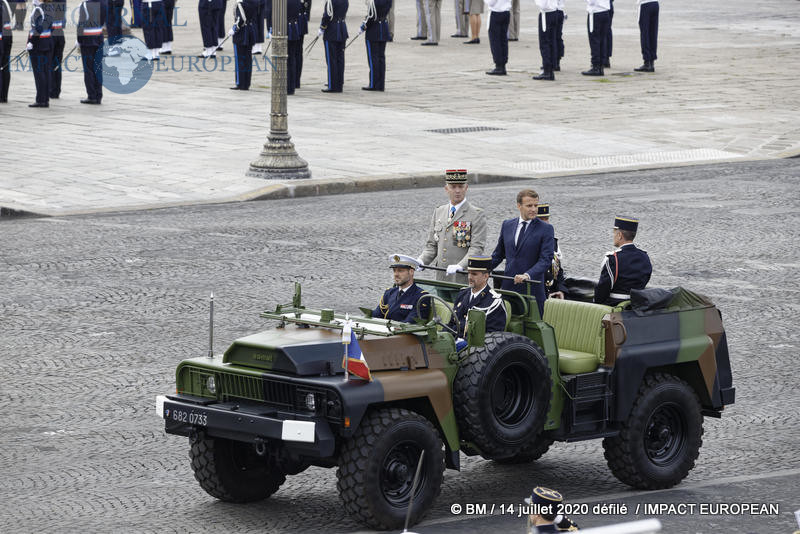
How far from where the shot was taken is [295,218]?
18.9 m

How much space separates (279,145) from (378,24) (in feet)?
34.2

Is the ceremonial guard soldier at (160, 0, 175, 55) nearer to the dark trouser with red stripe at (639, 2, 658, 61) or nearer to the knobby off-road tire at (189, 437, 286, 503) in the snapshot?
the dark trouser with red stripe at (639, 2, 658, 61)

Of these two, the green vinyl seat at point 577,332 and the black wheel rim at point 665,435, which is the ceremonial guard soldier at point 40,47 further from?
the black wheel rim at point 665,435

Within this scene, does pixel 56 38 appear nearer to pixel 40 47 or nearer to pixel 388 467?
pixel 40 47

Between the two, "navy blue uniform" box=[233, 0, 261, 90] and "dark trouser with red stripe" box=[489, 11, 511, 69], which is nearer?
"navy blue uniform" box=[233, 0, 261, 90]

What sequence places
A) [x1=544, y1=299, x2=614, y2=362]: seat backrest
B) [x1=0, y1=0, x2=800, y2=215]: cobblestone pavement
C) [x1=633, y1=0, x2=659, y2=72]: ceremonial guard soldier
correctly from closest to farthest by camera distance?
[x1=544, y1=299, x2=614, y2=362]: seat backrest
[x1=0, y1=0, x2=800, y2=215]: cobblestone pavement
[x1=633, y1=0, x2=659, y2=72]: ceremonial guard soldier

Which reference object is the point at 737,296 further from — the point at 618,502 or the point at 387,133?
the point at 387,133

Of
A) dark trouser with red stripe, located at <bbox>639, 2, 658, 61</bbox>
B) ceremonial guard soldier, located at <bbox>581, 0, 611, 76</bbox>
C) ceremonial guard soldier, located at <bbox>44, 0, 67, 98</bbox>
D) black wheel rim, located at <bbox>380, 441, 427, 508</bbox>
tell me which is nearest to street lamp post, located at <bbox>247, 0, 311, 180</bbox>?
ceremonial guard soldier, located at <bbox>44, 0, 67, 98</bbox>

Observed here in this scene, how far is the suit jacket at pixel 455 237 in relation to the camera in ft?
36.8

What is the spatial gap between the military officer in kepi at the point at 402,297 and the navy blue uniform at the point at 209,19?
91.1 feet

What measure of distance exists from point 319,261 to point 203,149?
8723mm

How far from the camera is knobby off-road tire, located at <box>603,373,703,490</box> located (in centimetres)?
884
